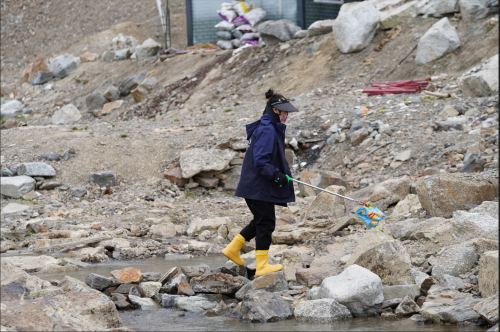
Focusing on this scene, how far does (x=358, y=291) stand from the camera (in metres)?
3.94

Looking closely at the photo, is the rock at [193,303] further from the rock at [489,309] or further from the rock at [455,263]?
the rock at [489,309]

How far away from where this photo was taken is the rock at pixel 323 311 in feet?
12.9

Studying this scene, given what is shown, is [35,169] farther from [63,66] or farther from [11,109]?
[63,66]

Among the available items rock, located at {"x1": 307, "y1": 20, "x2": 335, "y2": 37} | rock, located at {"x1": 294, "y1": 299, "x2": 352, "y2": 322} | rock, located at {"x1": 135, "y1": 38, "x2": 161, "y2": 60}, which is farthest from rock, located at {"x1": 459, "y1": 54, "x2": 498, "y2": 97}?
rock, located at {"x1": 135, "y1": 38, "x2": 161, "y2": 60}

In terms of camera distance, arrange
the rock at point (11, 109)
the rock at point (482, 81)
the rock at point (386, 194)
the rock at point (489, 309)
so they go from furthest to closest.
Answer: the rock at point (11, 109), the rock at point (482, 81), the rock at point (386, 194), the rock at point (489, 309)

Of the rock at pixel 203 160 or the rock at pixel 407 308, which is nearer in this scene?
the rock at pixel 407 308

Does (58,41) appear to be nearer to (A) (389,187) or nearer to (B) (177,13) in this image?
(B) (177,13)

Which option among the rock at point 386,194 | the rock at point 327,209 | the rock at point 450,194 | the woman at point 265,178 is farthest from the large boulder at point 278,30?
the woman at point 265,178

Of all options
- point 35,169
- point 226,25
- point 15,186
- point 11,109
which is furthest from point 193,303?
point 11,109

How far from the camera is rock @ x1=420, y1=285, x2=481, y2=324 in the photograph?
12.0 feet

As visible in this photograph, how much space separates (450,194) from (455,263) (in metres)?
2.04

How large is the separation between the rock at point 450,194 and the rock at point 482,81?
561cm

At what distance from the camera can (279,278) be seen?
Result: 4.55 m

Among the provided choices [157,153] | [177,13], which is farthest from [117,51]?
[157,153]
